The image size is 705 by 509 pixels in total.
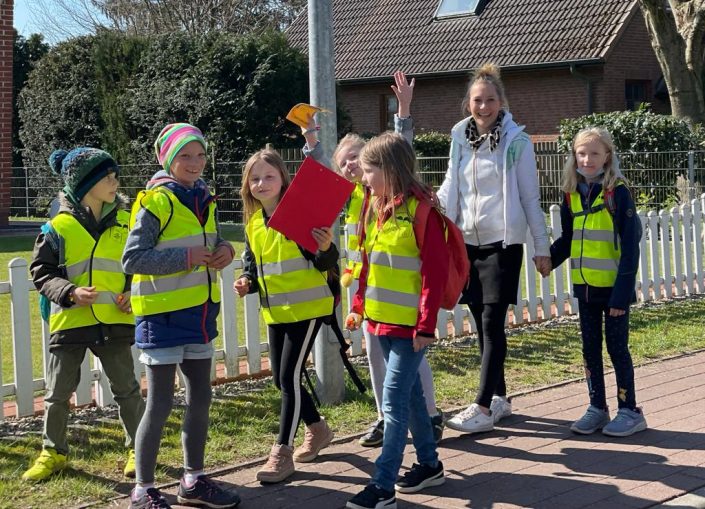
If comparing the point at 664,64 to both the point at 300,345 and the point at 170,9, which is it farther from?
the point at 170,9

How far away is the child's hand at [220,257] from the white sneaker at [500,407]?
85.9 inches

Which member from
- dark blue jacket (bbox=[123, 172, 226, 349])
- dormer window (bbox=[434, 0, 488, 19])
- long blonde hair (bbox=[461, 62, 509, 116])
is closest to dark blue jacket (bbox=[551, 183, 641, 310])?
long blonde hair (bbox=[461, 62, 509, 116])

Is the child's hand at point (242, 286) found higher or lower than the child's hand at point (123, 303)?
higher

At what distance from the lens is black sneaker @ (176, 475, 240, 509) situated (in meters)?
4.64

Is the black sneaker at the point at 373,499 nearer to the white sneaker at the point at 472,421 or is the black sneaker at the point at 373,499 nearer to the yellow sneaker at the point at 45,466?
the white sneaker at the point at 472,421

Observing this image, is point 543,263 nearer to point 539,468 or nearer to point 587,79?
point 539,468

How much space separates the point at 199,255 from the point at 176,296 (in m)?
0.22

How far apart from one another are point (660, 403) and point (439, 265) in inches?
103

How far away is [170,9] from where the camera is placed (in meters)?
36.3

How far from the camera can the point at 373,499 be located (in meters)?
4.53

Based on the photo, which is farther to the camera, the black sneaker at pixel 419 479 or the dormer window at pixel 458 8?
the dormer window at pixel 458 8

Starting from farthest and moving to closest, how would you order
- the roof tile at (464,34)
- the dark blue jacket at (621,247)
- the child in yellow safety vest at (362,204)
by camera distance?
the roof tile at (464,34) → the dark blue jacket at (621,247) → the child in yellow safety vest at (362,204)

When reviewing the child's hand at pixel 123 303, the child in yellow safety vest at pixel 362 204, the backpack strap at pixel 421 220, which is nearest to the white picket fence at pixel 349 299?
the child's hand at pixel 123 303

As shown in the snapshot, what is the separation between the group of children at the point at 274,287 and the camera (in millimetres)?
4543
